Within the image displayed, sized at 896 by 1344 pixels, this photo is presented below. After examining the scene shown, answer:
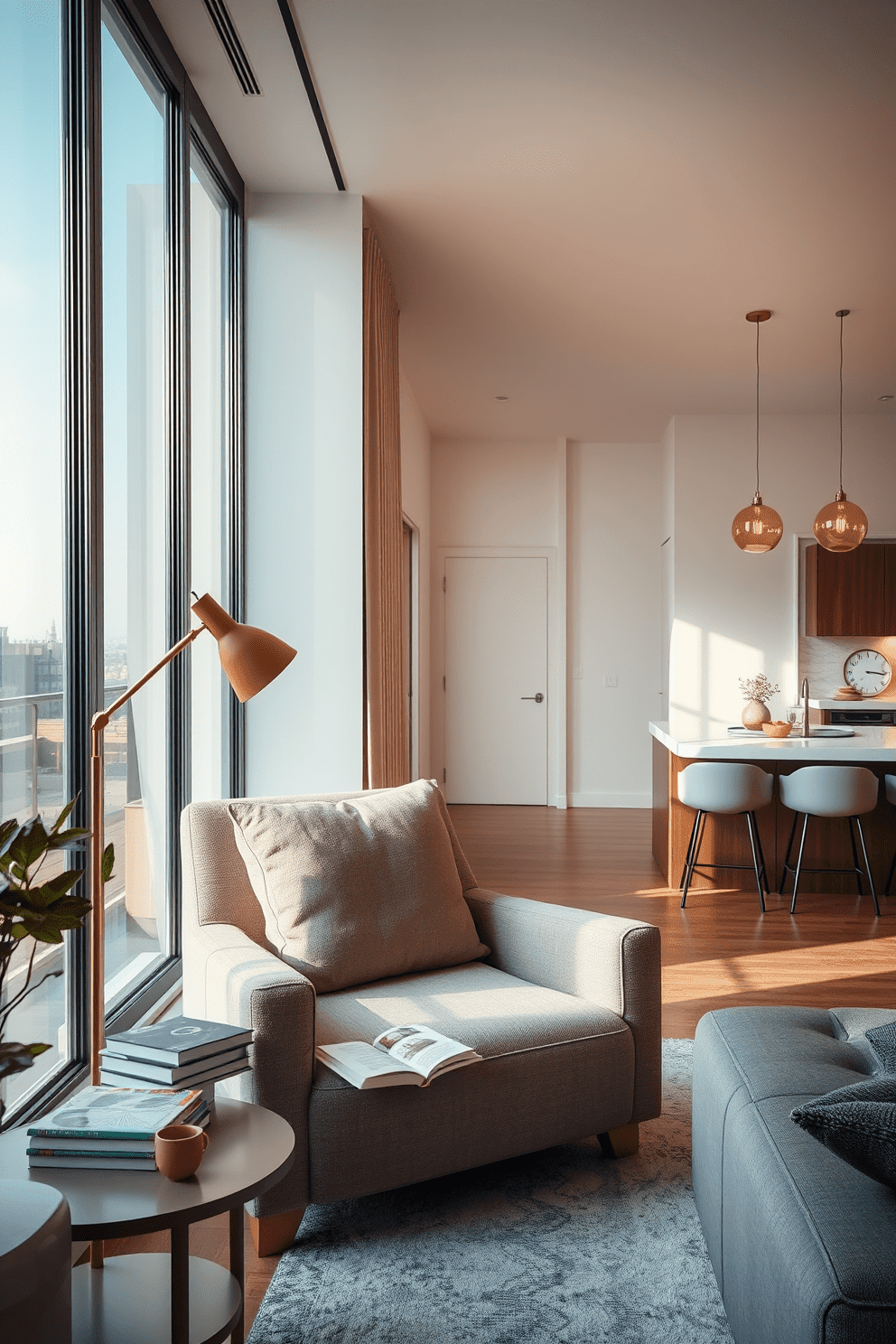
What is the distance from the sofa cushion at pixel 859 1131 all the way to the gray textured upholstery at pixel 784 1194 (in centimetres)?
9

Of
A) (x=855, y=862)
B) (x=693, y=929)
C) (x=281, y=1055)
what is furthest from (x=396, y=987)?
(x=855, y=862)

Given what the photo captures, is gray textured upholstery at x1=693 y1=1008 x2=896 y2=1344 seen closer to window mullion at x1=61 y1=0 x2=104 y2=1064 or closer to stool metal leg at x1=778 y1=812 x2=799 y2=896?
window mullion at x1=61 y1=0 x2=104 y2=1064

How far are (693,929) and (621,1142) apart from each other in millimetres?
2369

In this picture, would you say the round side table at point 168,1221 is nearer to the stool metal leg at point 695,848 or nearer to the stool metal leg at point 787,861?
the stool metal leg at point 695,848

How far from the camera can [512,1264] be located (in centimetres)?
200

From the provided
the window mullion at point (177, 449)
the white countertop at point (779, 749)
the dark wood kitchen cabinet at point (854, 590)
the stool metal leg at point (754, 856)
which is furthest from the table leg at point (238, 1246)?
the dark wood kitchen cabinet at point (854, 590)

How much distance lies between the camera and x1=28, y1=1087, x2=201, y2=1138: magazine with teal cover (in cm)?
148

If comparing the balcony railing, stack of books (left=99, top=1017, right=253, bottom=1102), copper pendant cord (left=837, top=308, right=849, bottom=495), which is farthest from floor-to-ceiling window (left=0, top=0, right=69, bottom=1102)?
copper pendant cord (left=837, top=308, right=849, bottom=495)

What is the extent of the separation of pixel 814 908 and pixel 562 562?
13.4 ft

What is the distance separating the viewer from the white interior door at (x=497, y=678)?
8609 mm

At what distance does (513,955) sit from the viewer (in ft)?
8.78

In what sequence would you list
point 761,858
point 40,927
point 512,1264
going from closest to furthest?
point 40,927 → point 512,1264 → point 761,858

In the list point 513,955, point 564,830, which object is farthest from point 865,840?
point 513,955

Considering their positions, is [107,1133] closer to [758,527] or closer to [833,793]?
[833,793]
